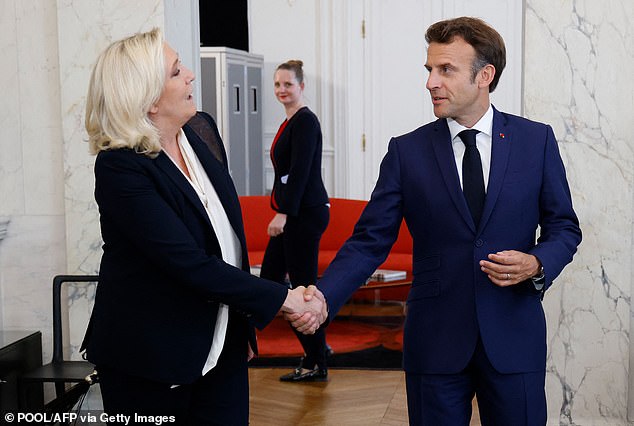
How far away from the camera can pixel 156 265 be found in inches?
94.5

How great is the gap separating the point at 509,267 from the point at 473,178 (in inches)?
11.4

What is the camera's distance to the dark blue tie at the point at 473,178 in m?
2.59

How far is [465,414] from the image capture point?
2605 mm

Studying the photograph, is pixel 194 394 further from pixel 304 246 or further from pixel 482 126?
pixel 304 246

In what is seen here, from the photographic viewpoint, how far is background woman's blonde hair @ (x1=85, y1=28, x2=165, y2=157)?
93.9 inches

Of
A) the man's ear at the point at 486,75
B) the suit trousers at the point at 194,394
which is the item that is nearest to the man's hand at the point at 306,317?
the suit trousers at the point at 194,394

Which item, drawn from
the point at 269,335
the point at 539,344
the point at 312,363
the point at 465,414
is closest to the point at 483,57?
the point at 539,344

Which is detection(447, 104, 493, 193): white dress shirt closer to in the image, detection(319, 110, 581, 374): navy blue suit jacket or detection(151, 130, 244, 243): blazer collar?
detection(319, 110, 581, 374): navy blue suit jacket

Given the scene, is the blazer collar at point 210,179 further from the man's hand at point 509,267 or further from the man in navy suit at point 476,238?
the man's hand at point 509,267

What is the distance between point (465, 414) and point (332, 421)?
2.07 metres

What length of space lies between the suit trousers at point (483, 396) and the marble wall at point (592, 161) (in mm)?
1250

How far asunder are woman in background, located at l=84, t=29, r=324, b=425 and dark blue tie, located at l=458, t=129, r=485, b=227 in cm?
59

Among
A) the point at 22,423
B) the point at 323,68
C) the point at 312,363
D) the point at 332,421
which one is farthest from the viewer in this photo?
the point at 323,68

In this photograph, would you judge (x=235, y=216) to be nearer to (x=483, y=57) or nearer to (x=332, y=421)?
(x=483, y=57)
